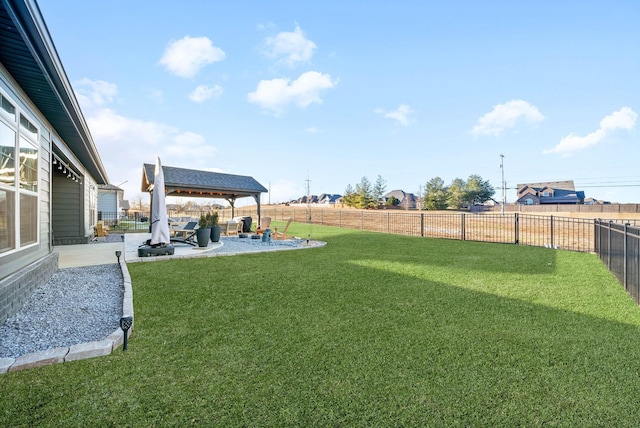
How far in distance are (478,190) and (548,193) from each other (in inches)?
609

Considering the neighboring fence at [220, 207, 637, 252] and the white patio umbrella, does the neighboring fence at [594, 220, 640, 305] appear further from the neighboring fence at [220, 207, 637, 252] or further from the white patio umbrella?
the white patio umbrella

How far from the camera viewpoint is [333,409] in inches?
68.1

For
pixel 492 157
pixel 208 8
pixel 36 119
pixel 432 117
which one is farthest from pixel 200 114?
pixel 492 157

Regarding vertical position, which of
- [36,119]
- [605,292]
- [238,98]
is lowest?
[605,292]

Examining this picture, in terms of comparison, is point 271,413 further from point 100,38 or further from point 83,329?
point 100,38

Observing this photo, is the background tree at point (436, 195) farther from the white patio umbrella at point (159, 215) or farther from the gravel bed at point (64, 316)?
the gravel bed at point (64, 316)

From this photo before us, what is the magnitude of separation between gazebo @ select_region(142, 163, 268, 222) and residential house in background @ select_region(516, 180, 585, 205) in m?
52.8

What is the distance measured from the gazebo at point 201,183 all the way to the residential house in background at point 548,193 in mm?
52806

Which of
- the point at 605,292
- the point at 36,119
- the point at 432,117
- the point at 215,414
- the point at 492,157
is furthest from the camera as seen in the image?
the point at 492,157

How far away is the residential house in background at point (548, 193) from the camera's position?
49.3m

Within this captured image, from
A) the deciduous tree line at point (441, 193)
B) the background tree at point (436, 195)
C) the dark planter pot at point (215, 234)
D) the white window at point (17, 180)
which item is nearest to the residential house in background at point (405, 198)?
the deciduous tree line at point (441, 193)

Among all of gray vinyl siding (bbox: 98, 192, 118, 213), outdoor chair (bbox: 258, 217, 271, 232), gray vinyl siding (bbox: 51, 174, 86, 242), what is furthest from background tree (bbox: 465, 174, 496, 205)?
gray vinyl siding (bbox: 51, 174, 86, 242)

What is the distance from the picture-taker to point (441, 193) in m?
46.3

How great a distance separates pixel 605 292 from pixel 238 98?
1578 cm
